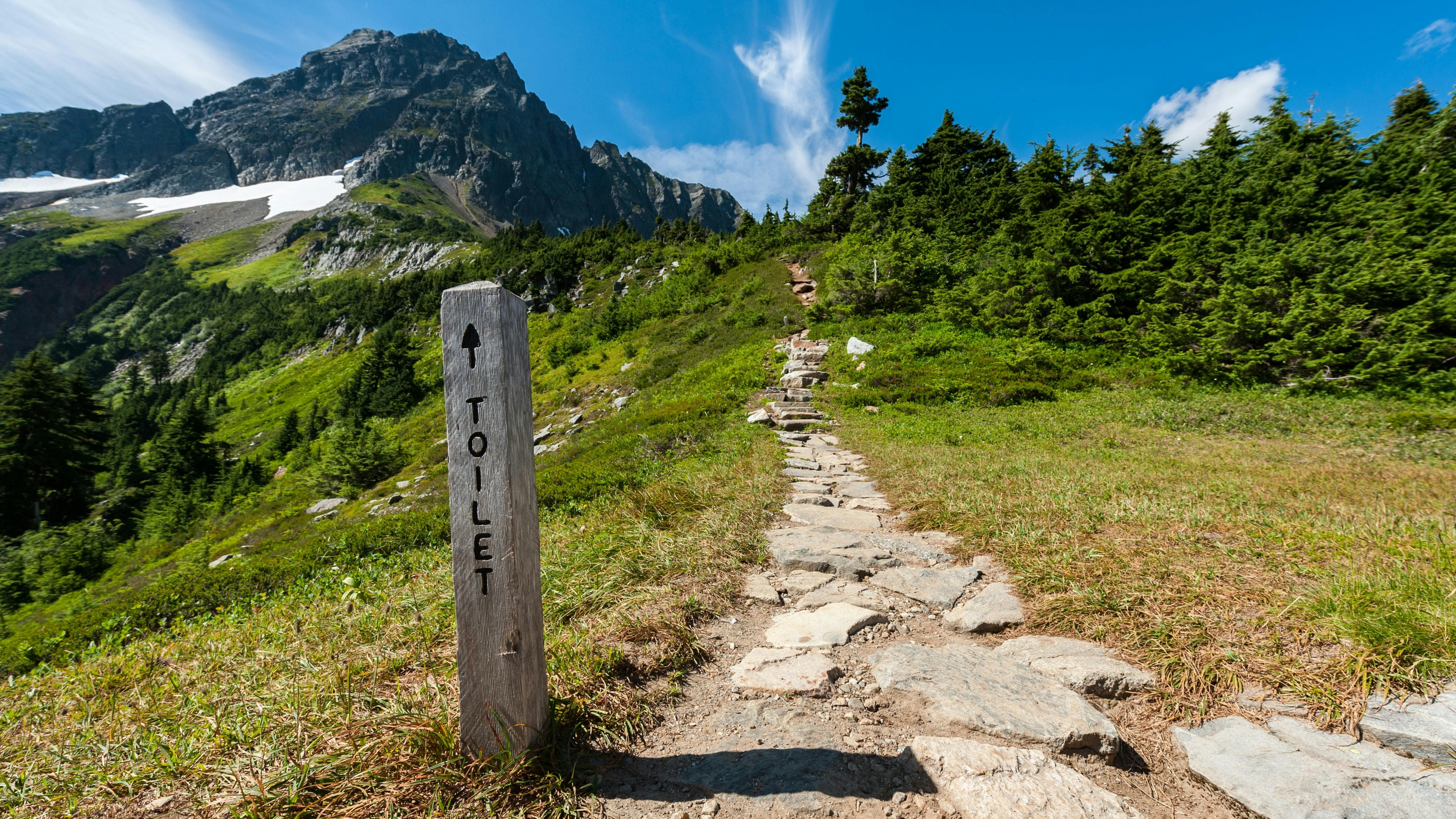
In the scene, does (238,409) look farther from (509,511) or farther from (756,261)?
(509,511)

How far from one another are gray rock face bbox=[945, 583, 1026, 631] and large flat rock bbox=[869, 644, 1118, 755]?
11.1 inches

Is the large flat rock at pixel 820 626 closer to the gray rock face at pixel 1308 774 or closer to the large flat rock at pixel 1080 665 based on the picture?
the large flat rock at pixel 1080 665

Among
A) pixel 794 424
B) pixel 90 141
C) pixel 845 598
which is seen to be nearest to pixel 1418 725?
pixel 845 598

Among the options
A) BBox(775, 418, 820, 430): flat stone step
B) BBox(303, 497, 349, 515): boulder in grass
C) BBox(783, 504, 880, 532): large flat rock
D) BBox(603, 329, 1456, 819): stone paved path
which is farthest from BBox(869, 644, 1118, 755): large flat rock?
BBox(303, 497, 349, 515): boulder in grass

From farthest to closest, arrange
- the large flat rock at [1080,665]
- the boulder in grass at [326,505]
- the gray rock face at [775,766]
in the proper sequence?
the boulder in grass at [326,505], the large flat rock at [1080,665], the gray rock face at [775,766]

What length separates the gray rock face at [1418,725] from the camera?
1.95m

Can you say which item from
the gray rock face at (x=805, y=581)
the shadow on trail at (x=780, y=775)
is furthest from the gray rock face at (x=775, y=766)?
the gray rock face at (x=805, y=581)

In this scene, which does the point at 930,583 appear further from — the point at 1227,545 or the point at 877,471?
the point at 877,471

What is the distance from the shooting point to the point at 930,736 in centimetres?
251

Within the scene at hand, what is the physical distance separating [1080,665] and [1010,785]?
43.1 inches

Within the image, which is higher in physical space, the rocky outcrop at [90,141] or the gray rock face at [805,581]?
the rocky outcrop at [90,141]

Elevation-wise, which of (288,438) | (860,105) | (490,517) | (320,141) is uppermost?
(320,141)

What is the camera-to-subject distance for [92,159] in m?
175

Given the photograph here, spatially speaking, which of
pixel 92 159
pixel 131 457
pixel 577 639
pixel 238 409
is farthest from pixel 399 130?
pixel 577 639
